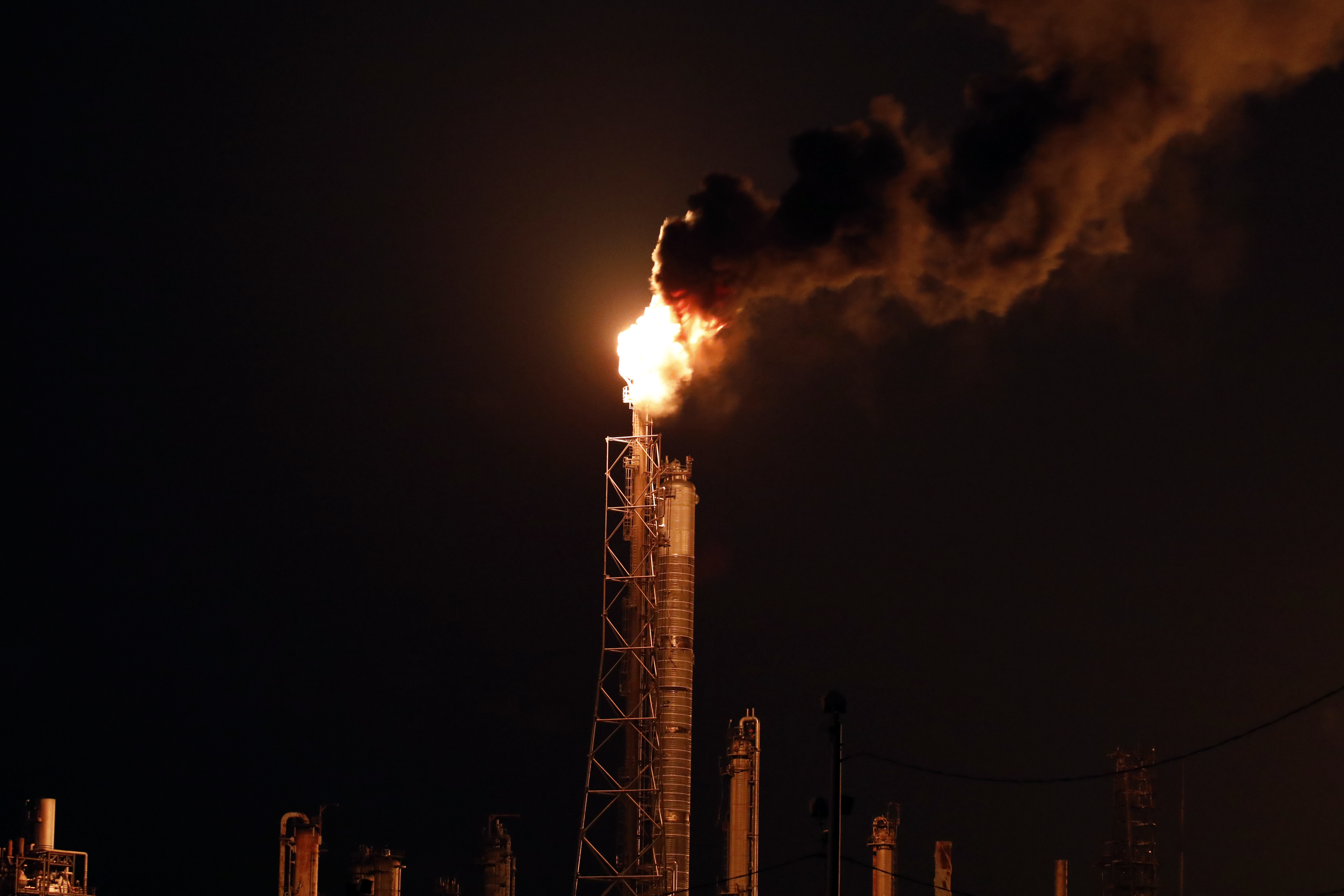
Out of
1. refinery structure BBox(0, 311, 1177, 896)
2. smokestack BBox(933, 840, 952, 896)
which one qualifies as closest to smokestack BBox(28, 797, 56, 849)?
refinery structure BBox(0, 311, 1177, 896)

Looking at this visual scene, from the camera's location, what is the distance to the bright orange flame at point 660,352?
5400 centimetres

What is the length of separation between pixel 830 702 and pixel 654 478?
23035mm

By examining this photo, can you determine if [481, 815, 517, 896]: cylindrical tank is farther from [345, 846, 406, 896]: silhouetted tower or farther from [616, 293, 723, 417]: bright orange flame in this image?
[616, 293, 723, 417]: bright orange flame

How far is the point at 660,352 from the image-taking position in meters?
54.9


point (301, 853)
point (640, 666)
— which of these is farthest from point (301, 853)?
point (640, 666)

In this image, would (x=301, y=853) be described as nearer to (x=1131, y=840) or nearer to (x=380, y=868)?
(x=380, y=868)

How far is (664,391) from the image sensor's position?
55.4 meters

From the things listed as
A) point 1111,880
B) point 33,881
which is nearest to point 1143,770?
point 1111,880

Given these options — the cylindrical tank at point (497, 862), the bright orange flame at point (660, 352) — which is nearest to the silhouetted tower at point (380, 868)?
the cylindrical tank at point (497, 862)

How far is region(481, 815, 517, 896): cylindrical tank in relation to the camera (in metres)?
70.4

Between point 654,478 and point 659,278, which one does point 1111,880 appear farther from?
point 659,278

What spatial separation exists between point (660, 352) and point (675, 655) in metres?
9.16

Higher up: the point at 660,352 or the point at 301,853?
the point at 660,352

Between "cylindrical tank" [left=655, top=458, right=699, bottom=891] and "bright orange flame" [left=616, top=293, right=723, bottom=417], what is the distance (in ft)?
6.90
